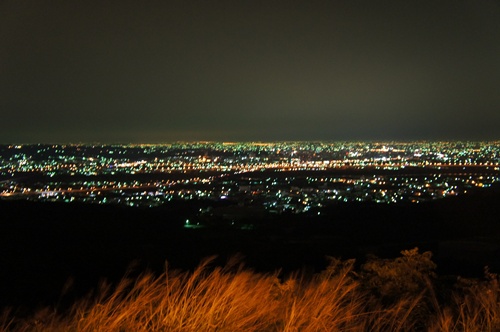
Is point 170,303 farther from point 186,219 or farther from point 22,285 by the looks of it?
point 186,219

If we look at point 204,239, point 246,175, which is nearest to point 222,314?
point 204,239

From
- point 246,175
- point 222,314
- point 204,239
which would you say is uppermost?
point 222,314

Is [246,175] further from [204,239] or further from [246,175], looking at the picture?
[204,239]

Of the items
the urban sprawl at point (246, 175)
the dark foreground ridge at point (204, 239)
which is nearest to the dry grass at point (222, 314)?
the dark foreground ridge at point (204, 239)

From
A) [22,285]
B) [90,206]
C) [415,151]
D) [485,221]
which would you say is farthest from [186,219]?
[415,151]

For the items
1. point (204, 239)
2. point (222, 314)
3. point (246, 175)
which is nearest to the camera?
point (222, 314)

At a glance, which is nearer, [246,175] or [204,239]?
[204,239]

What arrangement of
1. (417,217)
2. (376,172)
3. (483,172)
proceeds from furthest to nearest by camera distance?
(376,172) → (483,172) → (417,217)

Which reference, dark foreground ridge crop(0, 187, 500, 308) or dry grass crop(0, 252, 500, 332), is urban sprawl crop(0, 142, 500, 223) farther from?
dry grass crop(0, 252, 500, 332)
